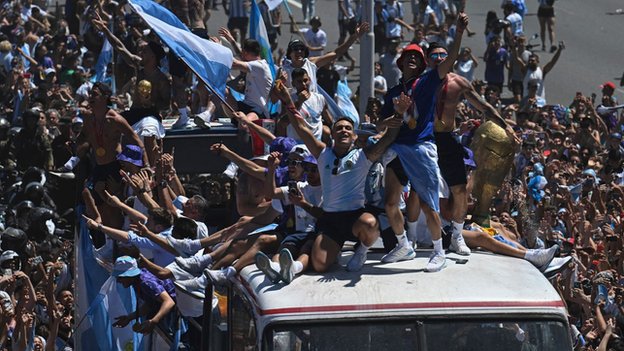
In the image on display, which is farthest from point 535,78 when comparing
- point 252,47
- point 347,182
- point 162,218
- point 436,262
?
point 436,262

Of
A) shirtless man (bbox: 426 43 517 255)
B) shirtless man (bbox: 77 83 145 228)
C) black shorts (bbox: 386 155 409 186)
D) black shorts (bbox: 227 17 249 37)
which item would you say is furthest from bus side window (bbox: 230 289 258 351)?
black shorts (bbox: 227 17 249 37)

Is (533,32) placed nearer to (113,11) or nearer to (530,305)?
(113,11)

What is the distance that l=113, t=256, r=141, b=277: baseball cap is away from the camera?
1218 cm

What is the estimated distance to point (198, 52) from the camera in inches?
581

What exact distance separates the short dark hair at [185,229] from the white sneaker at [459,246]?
8.66 feet

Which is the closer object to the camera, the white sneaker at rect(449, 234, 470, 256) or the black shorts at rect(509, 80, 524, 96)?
the white sneaker at rect(449, 234, 470, 256)

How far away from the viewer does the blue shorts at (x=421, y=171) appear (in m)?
10.6

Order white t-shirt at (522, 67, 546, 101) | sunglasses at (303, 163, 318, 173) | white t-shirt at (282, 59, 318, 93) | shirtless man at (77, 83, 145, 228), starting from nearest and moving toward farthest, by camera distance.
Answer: sunglasses at (303, 163, 318, 173)
shirtless man at (77, 83, 145, 228)
white t-shirt at (282, 59, 318, 93)
white t-shirt at (522, 67, 546, 101)

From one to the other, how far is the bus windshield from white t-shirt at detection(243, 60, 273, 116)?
22.7 feet

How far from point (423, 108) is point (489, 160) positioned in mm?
1603

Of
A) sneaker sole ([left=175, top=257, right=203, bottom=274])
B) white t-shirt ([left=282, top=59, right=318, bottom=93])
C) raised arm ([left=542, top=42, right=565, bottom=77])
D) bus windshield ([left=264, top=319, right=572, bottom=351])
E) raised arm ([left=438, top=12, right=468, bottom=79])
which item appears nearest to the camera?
bus windshield ([left=264, top=319, right=572, bottom=351])

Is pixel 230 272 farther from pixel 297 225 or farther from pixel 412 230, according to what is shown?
pixel 412 230

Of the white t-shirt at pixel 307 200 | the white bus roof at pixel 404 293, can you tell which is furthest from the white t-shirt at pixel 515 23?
the white bus roof at pixel 404 293

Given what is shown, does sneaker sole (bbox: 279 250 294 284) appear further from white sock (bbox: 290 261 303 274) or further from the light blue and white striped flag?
the light blue and white striped flag
